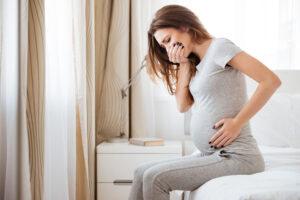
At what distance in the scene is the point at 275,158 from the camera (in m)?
1.58

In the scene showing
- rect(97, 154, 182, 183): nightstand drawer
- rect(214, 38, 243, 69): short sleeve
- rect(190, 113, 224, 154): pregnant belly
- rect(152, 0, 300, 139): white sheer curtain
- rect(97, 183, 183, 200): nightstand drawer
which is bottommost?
rect(97, 183, 183, 200): nightstand drawer

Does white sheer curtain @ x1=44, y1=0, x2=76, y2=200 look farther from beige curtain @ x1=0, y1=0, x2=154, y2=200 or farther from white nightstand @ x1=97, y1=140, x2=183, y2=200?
white nightstand @ x1=97, y1=140, x2=183, y2=200

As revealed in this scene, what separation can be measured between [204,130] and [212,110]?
0.28ft

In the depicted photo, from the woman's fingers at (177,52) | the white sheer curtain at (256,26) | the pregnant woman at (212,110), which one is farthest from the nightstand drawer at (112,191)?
the woman's fingers at (177,52)

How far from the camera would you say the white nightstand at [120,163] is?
7.02 feet

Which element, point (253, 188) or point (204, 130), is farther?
point (204, 130)

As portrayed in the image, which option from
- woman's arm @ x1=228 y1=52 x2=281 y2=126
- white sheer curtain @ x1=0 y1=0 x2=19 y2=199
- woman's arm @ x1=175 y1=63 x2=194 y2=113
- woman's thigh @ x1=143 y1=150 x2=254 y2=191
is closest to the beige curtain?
white sheer curtain @ x1=0 y1=0 x2=19 y2=199

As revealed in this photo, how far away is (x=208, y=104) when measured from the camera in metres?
1.29

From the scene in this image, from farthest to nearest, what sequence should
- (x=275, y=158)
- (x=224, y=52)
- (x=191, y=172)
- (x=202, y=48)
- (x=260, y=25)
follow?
(x=260, y=25)
(x=275, y=158)
(x=202, y=48)
(x=224, y=52)
(x=191, y=172)

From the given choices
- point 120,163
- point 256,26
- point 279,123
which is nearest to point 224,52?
point 279,123

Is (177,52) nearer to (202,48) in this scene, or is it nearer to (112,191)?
(202,48)

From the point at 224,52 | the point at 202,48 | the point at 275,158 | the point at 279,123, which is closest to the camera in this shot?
the point at 224,52

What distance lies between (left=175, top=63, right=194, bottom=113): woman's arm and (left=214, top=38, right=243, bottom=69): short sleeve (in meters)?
0.33

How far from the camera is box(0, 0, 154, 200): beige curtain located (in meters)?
1.15
